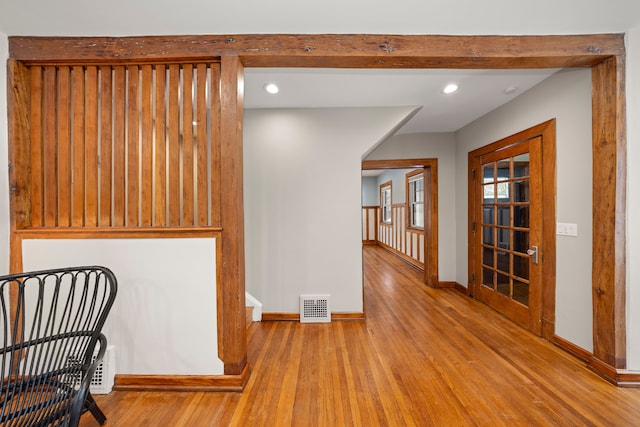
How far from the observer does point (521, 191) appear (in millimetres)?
2859

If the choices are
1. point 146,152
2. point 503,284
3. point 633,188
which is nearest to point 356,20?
point 146,152

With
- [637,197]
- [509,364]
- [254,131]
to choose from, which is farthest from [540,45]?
[254,131]

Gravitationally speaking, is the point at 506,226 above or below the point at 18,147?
below

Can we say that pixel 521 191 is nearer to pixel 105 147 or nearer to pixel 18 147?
pixel 105 147

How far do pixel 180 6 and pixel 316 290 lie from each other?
261 cm

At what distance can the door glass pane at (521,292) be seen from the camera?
280 centimetres

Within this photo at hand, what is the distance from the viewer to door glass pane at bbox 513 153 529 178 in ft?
9.15

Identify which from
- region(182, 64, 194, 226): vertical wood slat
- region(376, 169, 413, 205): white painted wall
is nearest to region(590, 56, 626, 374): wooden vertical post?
region(182, 64, 194, 226): vertical wood slat

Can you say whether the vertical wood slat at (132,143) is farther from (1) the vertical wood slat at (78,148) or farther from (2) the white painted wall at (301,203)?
(2) the white painted wall at (301,203)

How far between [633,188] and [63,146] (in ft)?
12.7

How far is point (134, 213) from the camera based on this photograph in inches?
75.6

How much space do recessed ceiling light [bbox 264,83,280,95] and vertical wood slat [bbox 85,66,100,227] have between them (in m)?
1.27

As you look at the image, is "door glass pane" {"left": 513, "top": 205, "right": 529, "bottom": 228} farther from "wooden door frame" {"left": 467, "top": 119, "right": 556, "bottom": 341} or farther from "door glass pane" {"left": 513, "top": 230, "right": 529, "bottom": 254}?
"wooden door frame" {"left": 467, "top": 119, "right": 556, "bottom": 341}

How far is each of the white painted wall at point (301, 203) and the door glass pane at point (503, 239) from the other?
162 cm
